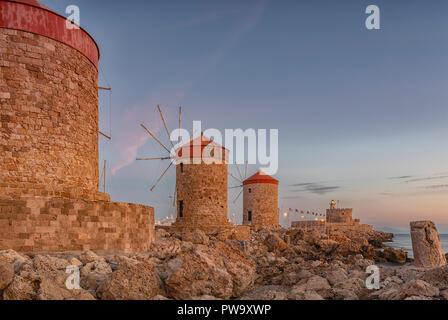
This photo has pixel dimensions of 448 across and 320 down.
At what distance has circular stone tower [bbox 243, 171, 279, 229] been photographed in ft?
83.5

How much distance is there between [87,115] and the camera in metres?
7.67

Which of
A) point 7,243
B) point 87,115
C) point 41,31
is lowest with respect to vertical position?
point 7,243

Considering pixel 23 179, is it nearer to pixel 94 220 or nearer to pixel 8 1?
pixel 94 220

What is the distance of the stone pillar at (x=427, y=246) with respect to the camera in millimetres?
6941

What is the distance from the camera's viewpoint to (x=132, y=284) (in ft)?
12.2

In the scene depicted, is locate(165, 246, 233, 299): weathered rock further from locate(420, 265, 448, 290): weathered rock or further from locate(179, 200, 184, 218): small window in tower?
locate(179, 200, 184, 218): small window in tower

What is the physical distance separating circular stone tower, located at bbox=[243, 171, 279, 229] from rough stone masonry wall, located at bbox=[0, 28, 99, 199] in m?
19.3

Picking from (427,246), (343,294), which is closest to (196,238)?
(427,246)

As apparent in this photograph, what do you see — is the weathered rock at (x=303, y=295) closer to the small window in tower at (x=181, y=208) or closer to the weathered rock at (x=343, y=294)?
the weathered rock at (x=343, y=294)

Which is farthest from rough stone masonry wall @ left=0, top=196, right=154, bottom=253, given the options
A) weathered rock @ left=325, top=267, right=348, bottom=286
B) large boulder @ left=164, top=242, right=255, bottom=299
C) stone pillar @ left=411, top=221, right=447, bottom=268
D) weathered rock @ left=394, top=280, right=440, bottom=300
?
stone pillar @ left=411, top=221, right=447, bottom=268

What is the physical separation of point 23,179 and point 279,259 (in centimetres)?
790

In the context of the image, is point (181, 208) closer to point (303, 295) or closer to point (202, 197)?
point (202, 197)

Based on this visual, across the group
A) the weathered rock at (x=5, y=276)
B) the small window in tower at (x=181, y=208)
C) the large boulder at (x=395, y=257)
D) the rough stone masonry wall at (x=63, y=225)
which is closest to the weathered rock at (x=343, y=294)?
the weathered rock at (x=5, y=276)
